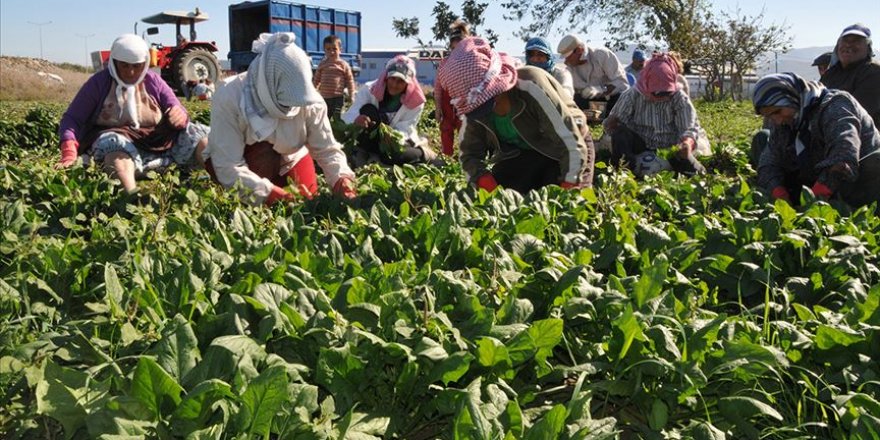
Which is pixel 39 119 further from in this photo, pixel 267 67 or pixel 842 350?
pixel 842 350

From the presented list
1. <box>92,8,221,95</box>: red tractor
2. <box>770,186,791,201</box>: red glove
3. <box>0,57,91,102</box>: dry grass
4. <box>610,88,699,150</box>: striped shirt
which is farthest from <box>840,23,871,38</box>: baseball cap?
<box>0,57,91,102</box>: dry grass

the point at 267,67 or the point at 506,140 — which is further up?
the point at 267,67

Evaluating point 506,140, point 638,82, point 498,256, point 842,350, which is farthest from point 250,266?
point 638,82

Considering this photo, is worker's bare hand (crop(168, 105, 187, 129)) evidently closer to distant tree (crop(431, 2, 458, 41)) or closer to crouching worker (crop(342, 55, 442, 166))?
crouching worker (crop(342, 55, 442, 166))

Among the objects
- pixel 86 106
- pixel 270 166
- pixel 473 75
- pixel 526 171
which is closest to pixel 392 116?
pixel 526 171

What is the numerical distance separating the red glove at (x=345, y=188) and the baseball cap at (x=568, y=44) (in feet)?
19.5

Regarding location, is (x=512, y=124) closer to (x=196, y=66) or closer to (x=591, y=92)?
(x=591, y=92)

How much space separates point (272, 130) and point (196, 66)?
48.2ft

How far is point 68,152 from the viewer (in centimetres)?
483

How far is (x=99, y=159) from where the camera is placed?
5074 millimetres

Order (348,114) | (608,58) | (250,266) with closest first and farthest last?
(250,266) < (348,114) < (608,58)

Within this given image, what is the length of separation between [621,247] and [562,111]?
1598 mm

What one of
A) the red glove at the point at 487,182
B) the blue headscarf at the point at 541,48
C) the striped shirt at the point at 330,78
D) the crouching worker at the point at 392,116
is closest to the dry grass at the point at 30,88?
the striped shirt at the point at 330,78

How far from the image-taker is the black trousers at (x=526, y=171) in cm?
500
